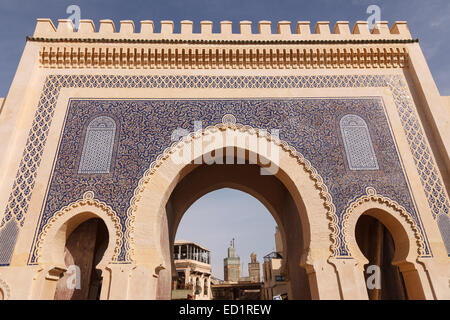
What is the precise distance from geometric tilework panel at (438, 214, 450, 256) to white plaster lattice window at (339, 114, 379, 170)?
0.87 m

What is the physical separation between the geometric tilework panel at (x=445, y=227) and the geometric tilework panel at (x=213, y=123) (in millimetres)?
316

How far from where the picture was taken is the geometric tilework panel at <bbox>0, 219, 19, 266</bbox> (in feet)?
10.2

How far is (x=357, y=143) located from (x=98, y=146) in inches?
130

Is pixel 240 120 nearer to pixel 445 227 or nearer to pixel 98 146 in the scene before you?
pixel 98 146

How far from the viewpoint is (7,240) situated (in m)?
3.19

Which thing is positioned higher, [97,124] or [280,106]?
[280,106]

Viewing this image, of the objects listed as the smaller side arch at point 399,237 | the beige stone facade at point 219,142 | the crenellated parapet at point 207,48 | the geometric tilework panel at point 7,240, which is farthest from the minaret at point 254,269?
the geometric tilework panel at point 7,240

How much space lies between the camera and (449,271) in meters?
3.12

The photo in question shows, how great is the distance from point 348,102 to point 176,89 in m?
2.38

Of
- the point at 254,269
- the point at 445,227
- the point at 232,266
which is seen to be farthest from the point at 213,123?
the point at 232,266

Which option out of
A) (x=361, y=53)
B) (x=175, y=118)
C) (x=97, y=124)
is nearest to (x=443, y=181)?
(x=361, y=53)

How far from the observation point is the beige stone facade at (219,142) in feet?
10.5

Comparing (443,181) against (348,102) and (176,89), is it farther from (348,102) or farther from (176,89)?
(176,89)

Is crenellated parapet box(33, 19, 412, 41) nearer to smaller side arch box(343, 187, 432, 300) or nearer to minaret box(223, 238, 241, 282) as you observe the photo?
smaller side arch box(343, 187, 432, 300)
